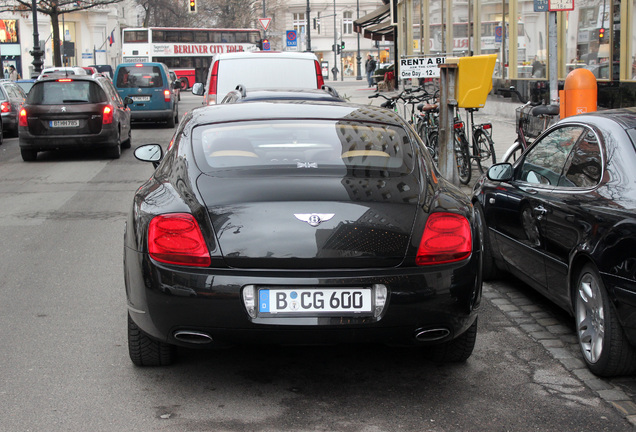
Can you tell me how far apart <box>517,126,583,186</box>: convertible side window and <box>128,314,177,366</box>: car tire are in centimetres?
248

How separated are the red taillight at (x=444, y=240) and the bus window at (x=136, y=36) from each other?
2172 inches

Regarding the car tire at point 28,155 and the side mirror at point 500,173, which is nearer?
the side mirror at point 500,173

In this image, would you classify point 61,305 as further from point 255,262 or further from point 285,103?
point 255,262


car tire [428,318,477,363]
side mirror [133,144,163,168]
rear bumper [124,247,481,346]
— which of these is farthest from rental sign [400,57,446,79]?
rear bumper [124,247,481,346]

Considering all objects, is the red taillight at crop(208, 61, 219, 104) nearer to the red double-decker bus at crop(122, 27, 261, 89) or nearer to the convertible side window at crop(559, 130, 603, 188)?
the convertible side window at crop(559, 130, 603, 188)

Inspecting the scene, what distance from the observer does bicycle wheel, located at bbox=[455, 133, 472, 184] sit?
1200 cm

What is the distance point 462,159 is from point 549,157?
645 centimetres

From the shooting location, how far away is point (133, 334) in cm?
473

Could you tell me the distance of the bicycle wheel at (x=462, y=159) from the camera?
1200 cm

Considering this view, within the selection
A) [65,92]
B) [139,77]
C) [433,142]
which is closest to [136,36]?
[139,77]

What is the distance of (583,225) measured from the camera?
4.73 m

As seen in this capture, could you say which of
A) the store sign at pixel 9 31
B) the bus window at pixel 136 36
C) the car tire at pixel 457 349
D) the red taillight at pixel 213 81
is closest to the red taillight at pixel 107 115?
the red taillight at pixel 213 81

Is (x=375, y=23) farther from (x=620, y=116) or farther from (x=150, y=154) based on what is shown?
(x=620, y=116)

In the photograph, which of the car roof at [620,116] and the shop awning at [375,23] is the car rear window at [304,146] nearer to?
the car roof at [620,116]
